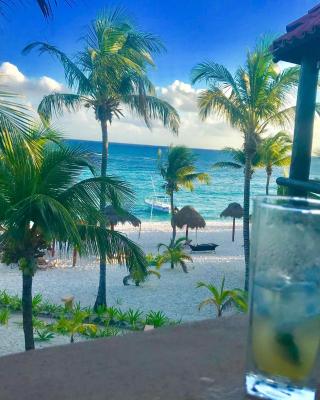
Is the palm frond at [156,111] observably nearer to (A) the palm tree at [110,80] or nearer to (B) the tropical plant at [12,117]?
(A) the palm tree at [110,80]

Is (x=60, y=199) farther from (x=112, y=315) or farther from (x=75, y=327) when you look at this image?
(x=112, y=315)

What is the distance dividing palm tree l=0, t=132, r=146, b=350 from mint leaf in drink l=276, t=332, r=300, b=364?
5171 mm

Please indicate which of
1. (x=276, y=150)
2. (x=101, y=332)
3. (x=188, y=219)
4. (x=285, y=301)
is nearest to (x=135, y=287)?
(x=101, y=332)

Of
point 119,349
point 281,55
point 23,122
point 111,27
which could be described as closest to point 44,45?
point 111,27

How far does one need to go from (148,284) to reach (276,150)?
792cm

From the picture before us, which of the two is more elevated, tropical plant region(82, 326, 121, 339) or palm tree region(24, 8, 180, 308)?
palm tree region(24, 8, 180, 308)

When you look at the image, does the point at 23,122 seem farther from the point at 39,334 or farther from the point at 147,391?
the point at 147,391

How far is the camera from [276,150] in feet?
61.0

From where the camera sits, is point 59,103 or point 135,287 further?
point 135,287

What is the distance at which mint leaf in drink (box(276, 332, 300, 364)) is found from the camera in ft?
2.38

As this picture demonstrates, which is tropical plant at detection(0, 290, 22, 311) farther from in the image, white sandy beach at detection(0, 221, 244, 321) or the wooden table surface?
the wooden table surface

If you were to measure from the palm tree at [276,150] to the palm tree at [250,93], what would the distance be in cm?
176

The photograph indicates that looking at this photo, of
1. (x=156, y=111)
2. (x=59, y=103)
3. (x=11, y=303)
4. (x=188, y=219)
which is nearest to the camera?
(x=11, y=303)

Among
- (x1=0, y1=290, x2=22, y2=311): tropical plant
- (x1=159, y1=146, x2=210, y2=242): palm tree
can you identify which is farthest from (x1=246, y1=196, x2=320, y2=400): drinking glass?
(x1=159, y1=146, x2=210, y2=242): palm tree
